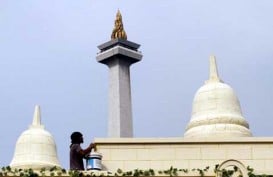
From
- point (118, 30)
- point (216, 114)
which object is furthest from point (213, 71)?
point (118, 30)

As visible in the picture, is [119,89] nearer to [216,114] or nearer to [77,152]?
[216,114]

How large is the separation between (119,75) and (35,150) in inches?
1757

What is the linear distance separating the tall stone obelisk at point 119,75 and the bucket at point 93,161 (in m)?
46.1

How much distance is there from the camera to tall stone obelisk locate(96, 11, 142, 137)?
214ft

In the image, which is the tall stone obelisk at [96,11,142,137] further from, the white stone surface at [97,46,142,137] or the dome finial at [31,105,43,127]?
the dome finial at [31,105,43,127]

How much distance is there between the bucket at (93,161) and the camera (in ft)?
56.8

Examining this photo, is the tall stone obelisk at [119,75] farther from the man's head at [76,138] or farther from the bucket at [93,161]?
the bucket at [93,161]

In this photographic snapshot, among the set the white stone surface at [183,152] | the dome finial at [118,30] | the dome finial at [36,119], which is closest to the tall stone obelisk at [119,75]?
the dome finial at [118,30]

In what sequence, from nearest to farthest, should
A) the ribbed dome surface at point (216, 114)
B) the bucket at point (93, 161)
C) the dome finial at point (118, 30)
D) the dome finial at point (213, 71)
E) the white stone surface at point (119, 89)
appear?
the bucket at point (93, 161) < the ribbed dome surface at point (216, 114) < the dome finial at point (213, 71) < the white stone surface at point (119, 89) < the dome finial at point (118, 30)

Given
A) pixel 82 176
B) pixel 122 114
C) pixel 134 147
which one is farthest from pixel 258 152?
pixel 122 114

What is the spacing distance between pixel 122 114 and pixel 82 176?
4895cm

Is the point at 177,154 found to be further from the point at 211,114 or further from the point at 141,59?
the point at 141,59

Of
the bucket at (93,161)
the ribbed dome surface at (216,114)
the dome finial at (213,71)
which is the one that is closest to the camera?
the bucket at (93,161)

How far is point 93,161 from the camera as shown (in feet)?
57.1
